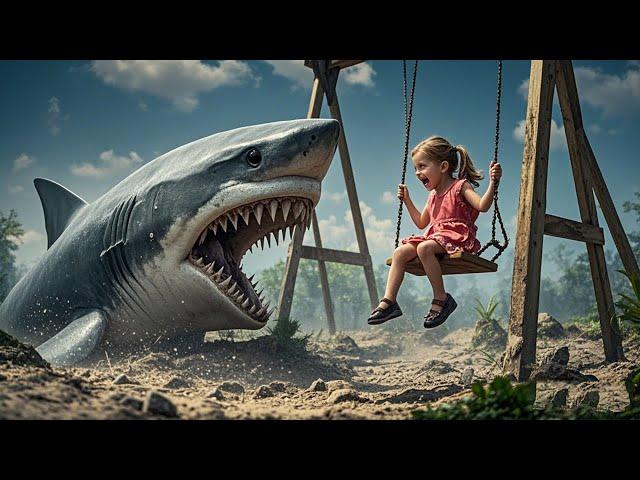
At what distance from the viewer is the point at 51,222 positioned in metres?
6.84

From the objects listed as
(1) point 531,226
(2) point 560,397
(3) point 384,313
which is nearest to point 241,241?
(3) point 384,313

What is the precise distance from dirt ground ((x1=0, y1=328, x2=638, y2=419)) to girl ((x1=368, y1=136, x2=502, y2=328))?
2.19ft

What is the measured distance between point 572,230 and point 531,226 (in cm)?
125

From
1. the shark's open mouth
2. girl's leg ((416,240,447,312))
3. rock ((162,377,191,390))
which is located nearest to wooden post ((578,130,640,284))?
girl's leg ((416,240,447,312))

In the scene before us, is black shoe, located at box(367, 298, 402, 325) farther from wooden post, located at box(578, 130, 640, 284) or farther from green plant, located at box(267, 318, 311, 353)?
wooden post, located at box(578, 130, 640, 284)

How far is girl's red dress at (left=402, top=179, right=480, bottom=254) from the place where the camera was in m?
4.02

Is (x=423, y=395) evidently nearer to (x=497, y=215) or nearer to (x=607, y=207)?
(x=497, y=215)

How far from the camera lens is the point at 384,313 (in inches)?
153

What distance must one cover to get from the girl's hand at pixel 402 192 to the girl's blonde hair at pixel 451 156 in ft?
1.12
